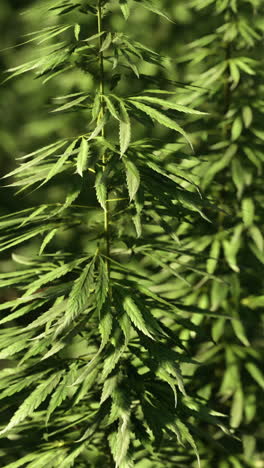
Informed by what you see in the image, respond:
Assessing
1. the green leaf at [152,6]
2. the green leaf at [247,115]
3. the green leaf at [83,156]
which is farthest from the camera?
the green leaf at [247,115]

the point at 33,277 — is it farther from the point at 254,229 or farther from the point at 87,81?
the point at 87,81

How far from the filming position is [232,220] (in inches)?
63.7

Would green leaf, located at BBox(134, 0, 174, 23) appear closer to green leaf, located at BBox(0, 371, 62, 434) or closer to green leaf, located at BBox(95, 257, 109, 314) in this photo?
green leaf, located at BBox(95, 257, 109, 314)

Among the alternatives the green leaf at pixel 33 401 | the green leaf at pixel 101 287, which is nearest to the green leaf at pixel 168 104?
the green leaf at pixel 101 287

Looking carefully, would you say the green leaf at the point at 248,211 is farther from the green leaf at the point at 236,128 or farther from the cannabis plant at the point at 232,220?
the green leaf at the point at 236,128

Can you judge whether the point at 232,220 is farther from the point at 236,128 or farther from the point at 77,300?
the point at 77,300

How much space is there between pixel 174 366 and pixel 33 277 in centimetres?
32

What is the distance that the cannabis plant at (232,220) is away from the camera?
153cm

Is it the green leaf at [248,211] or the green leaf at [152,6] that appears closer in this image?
the green leaf at [152,6]

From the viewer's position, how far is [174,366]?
0.93 metres

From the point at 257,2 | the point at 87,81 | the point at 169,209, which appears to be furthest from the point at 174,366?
the point at 87,81

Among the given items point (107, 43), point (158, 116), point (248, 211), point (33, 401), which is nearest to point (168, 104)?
point (158, 116)

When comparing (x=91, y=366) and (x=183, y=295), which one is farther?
(x=183, y=295)

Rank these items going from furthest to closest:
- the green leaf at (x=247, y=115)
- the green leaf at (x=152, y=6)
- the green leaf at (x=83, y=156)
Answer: the green leaf at (x=247, y=115) < the green leaf at (x=152, y=6) < the green leaf at (x=83, y=156)
